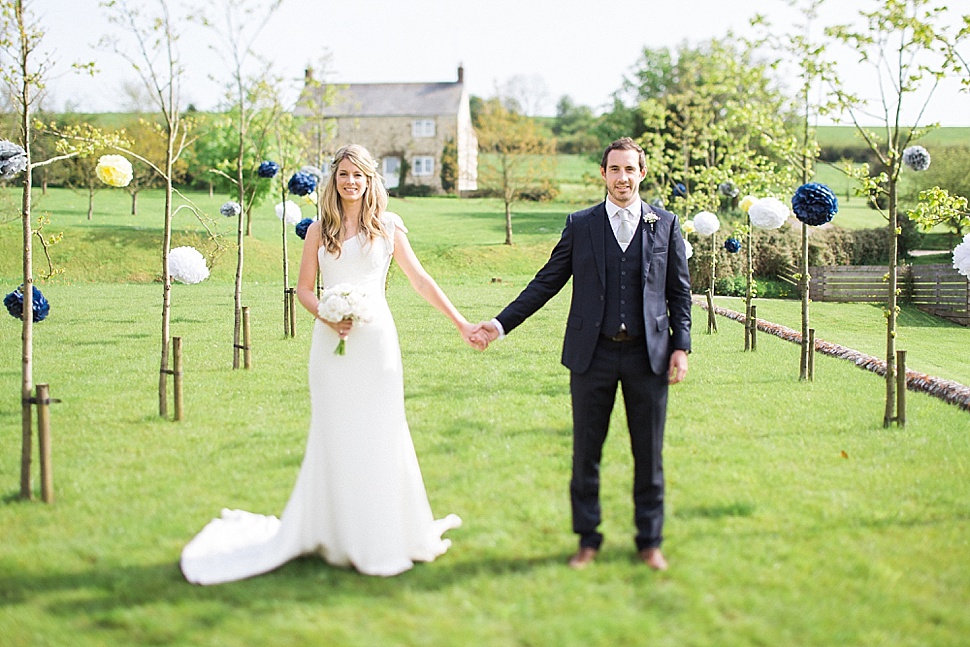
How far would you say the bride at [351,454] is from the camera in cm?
470

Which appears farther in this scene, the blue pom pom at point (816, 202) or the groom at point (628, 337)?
the blue pom pom at point (816, 202)

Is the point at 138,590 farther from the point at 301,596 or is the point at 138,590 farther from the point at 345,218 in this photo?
the point at 345,218

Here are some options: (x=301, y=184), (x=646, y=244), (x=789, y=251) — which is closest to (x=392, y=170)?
(x=789, y=251)

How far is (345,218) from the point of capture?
5129mm

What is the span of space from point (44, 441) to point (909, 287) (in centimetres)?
2737

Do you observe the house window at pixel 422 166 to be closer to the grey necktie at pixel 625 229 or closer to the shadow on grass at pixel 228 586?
the grey necktie at pixel 625 229

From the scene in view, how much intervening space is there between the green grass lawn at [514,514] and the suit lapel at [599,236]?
153 centimetres

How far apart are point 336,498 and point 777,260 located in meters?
29.4

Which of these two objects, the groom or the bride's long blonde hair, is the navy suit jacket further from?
the bride's long blonde hair

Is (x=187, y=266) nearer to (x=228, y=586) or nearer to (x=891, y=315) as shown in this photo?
(x=228, y=586)

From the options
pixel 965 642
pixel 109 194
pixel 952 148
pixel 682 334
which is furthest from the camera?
pixel 109 194

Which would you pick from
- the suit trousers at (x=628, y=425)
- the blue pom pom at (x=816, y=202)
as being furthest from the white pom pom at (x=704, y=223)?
the suit trousers at (x=628, y=425)

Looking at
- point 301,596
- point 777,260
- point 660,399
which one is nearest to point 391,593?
point 301,596

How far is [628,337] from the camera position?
4.69 meters
